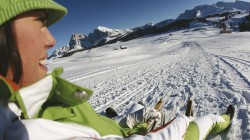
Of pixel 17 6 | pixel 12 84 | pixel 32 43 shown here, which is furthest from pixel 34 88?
pixel 17 6

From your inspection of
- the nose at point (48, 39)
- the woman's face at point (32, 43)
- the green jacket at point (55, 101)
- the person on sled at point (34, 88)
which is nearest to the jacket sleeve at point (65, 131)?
the person on sled at point (34, 88)

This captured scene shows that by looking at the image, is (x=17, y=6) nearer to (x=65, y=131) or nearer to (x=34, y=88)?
(x=34, y=88)

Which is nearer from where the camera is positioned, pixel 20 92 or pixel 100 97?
pixel 20 92

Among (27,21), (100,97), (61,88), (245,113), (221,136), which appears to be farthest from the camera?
(100,97)

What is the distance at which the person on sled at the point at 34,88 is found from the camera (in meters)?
1.41

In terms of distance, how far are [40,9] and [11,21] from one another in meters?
0.22

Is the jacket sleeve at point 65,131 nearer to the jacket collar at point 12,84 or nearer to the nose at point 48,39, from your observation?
the jacket collar at point 12,84

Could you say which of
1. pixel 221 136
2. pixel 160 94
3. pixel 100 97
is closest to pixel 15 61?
pixel 221 136

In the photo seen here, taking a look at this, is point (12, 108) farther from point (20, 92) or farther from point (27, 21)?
point (27, 21)

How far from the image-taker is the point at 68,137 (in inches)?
58.9

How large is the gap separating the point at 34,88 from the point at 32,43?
0.24m

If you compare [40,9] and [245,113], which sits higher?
[40,9]

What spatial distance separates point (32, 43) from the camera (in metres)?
1.56

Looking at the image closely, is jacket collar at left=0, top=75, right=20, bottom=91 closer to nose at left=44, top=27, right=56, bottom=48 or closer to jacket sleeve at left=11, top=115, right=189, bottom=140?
jacket sleeve at left=11, top=115, right=189, bottom=140
